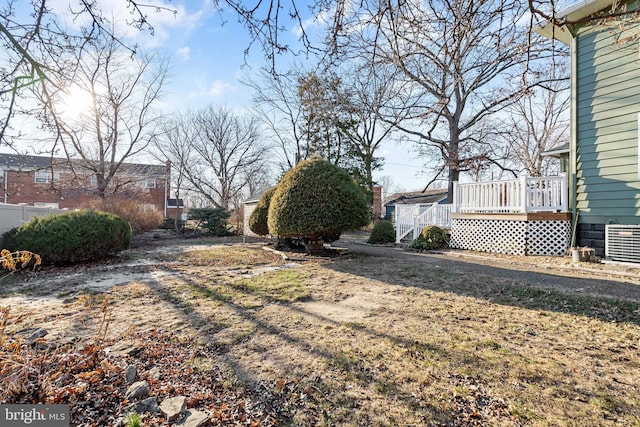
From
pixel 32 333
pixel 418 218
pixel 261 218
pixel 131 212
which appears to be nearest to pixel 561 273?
pixel 418 218

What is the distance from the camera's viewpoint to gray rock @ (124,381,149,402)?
1.90 meters

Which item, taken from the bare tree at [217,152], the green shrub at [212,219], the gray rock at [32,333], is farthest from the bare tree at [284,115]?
the gray rock at [32,333]

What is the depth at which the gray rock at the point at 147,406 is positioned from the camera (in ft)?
5.83

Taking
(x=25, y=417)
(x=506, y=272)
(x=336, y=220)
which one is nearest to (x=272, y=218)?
(x=336, y=220)

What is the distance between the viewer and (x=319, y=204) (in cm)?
746

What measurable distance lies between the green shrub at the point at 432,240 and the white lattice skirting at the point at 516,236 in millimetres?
684

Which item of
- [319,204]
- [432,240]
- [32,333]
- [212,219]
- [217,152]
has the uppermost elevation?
[217,152]

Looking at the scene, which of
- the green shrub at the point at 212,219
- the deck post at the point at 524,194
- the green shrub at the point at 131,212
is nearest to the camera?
the deck post at the point at 524,194

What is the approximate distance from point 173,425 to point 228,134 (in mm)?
26775

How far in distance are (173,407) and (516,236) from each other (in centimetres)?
888

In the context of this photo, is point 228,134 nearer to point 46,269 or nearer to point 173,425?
point 46,269

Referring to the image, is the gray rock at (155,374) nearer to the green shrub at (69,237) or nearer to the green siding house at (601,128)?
the green shrub at (69,237)

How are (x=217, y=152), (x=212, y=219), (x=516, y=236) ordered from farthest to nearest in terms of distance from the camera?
1. (x=217, y=152)
2. (x=212, y=219)
3. (x=516, y=236)

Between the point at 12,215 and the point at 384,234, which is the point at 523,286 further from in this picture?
the point at 12,215
